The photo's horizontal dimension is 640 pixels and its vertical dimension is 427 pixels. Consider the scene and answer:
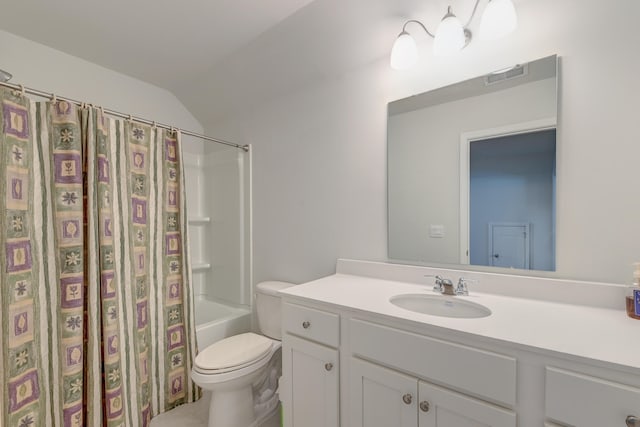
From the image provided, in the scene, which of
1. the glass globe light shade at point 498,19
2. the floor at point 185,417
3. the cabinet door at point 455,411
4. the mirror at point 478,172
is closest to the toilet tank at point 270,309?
the floor at point 185,417

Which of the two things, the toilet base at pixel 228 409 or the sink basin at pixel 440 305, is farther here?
the toilet base at pixel 228 409

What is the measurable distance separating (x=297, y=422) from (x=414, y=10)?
2021mm

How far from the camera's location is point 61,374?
1.34m

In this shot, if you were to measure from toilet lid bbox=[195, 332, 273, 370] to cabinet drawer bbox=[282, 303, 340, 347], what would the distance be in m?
0.39

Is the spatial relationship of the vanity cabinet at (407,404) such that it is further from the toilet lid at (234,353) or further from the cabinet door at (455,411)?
the toilet lid at (234,353)

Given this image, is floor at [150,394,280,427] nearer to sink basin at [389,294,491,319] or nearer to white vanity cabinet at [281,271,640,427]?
white vanity cabinet at [281,271,640,427]

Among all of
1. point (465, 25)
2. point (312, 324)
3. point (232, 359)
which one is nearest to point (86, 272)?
point (232, 359)

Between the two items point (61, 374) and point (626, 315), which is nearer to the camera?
point (626, 315)

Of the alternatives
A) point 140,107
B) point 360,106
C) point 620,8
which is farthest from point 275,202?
point 620,8

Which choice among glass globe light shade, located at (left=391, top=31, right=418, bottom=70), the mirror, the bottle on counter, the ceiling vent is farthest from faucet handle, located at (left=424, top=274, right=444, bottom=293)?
glass globe light shade, located at (left=391, top=31, right=418, bottom=70)

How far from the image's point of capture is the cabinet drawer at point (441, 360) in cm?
81

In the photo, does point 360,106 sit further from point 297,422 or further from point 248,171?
Result: point 297,422

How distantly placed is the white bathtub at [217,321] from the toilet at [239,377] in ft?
1.42

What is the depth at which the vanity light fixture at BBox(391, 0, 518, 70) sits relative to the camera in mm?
1122
